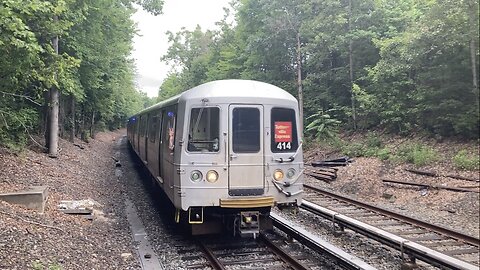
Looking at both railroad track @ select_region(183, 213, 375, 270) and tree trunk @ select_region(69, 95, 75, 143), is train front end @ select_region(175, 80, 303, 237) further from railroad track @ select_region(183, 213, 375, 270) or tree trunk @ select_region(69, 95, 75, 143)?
tree trunk @ select_region(69, 95, 75, 143)

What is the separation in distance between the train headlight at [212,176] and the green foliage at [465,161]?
870 cm

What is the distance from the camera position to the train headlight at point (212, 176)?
7199 mm

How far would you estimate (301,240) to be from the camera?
7.65 metres

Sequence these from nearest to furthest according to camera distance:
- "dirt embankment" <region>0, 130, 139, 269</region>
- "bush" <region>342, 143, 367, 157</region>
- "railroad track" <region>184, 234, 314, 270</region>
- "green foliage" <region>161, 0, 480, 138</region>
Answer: "dirt embankment" <region>0, 130, 139, 269</region> < "railroad track" <region>184, 234, 314, 270</region> < "green foliage" <region>161, 0, 480, 138</region> < "bush" <region>342, 143, 367, 157</region>

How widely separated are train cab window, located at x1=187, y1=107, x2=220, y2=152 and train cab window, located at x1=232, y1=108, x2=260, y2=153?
1.01ft

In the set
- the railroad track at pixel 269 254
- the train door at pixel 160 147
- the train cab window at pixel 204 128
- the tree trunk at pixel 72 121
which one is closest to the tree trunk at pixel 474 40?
the railroad track at pixel 269 254

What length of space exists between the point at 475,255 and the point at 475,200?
3835 millimetres

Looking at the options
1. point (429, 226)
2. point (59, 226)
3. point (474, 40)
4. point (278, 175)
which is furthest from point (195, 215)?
→ point (474, 40)

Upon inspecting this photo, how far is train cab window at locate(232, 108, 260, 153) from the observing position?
24.2 feet

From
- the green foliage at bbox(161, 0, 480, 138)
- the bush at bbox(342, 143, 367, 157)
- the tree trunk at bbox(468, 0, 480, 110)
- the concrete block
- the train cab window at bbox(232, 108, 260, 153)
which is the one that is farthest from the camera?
the bush at bbox(342, 143, 367, 157)

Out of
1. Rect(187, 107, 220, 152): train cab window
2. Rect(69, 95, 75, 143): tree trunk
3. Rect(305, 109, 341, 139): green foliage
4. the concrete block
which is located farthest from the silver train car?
Rect(69, 95, 75, 143): tree trunk

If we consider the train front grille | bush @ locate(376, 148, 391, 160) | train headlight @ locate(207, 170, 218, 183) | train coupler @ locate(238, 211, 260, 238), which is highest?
bush @ locate(376, 148, 391, 160)

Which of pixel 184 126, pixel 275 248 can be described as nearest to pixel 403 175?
pixel 275 248

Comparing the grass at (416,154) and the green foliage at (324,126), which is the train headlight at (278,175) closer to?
the grass at (416,154)
